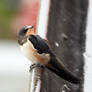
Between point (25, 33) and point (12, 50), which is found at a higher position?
point (12, 50)

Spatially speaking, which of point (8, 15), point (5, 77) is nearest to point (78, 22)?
point (5, 77)

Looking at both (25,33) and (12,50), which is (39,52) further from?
(12,50)

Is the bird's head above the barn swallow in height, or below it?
above

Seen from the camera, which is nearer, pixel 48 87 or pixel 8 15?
pixel 48 87

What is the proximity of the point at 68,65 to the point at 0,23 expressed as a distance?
183 inches

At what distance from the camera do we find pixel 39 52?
5.97 ft

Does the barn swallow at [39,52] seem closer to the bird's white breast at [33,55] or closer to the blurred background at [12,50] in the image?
the bird's white breast at [33,55]

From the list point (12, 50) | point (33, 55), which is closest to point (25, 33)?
point (33, 55)

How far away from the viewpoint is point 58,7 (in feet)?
6.58

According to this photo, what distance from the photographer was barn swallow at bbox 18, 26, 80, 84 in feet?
5.71

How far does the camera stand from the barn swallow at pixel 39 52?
1739mm

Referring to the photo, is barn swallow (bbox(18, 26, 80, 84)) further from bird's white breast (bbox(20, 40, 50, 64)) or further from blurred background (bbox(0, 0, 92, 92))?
blurred background (bbox(0, 0, 92, 92))

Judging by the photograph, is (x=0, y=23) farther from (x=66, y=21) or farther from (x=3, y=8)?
(x=66, y=21)

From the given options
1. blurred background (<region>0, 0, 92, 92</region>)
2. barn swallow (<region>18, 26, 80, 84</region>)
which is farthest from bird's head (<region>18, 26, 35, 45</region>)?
blurred background (<region>0, 0, 92, 92</region>)
